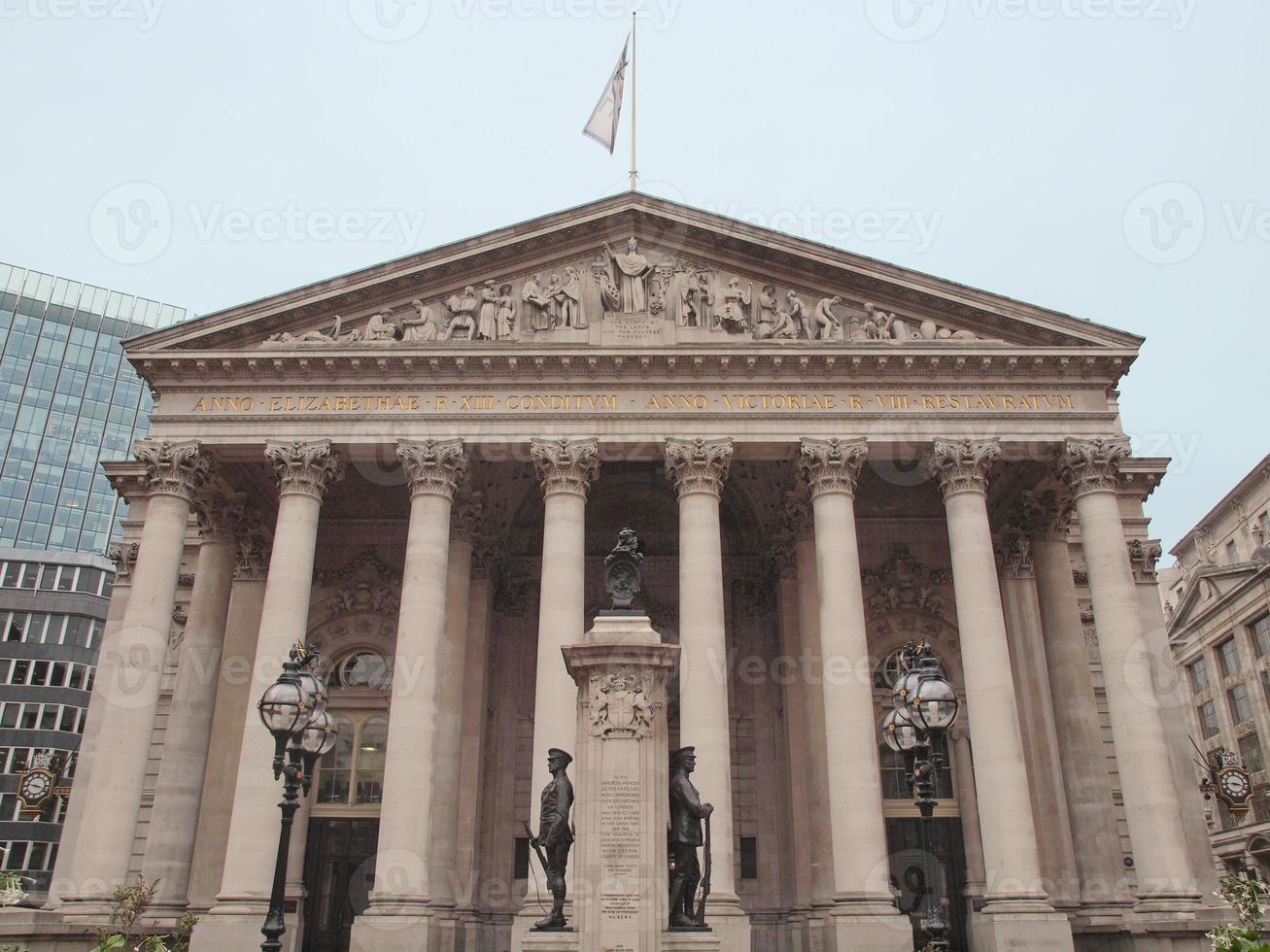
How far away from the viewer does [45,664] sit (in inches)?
2552

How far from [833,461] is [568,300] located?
27.6 feet

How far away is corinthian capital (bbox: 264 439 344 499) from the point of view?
28.5m

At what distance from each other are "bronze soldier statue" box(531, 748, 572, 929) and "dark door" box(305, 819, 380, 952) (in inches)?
728

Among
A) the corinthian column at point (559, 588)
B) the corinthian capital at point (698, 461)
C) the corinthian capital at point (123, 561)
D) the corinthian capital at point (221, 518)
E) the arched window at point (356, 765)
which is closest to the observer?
the corinthian column at point (559, 588)

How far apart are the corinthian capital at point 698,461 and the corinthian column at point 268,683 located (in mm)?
8948

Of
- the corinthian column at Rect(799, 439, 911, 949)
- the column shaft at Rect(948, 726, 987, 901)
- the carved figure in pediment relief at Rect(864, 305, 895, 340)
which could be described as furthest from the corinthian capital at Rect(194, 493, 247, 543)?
the column shaft at Rect(948, 726, 987, 901)

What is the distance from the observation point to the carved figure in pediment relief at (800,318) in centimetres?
2989

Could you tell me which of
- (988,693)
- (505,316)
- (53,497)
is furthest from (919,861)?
(53,497)

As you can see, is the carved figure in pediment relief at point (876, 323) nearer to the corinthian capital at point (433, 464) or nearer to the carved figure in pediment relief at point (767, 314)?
the carved figure in pediment relief at point (767, 314)

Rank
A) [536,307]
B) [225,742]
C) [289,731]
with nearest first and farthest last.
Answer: [289,731], [536,307], [225,742]

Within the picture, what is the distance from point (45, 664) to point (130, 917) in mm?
46937

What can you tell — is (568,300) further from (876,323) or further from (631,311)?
(876,323)

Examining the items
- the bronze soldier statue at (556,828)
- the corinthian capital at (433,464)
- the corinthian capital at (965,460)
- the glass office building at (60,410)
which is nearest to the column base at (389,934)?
the corinthian capital at (433,464)

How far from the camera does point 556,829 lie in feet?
48.4
